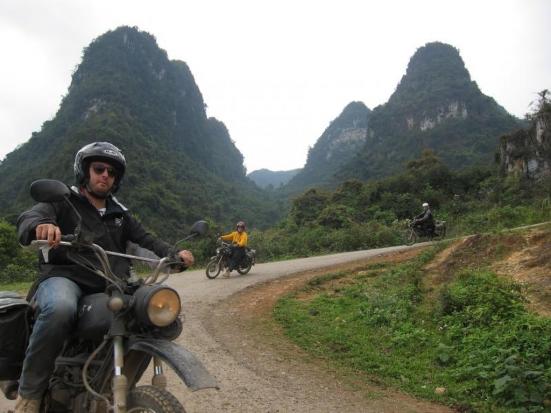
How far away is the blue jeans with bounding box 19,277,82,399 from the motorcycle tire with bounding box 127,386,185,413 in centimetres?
49

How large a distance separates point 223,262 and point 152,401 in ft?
32.3

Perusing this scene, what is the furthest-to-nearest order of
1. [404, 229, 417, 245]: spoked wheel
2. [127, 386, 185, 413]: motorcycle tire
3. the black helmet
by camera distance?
1. [404, 229, 417, 245]: spoked wheel
2. the black helmet
3. [127, 386, 185, 413]: motorcycle tire

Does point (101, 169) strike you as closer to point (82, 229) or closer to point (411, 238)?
point (82, 229)

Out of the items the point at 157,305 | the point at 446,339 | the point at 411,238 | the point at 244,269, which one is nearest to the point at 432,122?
Answer: the point at 411,238

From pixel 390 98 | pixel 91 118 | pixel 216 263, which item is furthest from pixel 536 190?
pixel 390 98

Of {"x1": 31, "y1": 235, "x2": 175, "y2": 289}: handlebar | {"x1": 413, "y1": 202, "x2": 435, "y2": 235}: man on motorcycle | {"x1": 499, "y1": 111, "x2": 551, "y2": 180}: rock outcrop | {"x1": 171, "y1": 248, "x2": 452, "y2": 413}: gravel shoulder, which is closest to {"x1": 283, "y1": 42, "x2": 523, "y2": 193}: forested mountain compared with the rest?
{"x1": 499, "y1": 111, "x2": 551, "y2": 180}: rock outcrop

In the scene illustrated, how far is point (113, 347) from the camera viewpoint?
2373mm

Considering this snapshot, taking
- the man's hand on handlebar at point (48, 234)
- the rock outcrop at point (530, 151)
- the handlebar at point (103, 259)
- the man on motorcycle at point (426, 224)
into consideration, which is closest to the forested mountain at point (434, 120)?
the rock outcrop at point (530, 151)

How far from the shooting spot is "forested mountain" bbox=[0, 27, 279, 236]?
169 ft

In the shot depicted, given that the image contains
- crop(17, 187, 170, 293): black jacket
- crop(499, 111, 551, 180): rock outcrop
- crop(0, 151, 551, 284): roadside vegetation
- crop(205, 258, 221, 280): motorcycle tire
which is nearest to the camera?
crop(17, 187, 170, 293): black jacket

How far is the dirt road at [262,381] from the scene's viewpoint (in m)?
3.80

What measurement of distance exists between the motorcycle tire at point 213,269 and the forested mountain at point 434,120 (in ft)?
219

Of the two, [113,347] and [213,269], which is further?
[213,269]

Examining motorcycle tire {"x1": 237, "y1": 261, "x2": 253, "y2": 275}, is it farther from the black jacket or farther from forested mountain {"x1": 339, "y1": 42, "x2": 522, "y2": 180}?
forested mountain {"x1": 339, "y1": 42, "x2": 522, "y2": 180}
